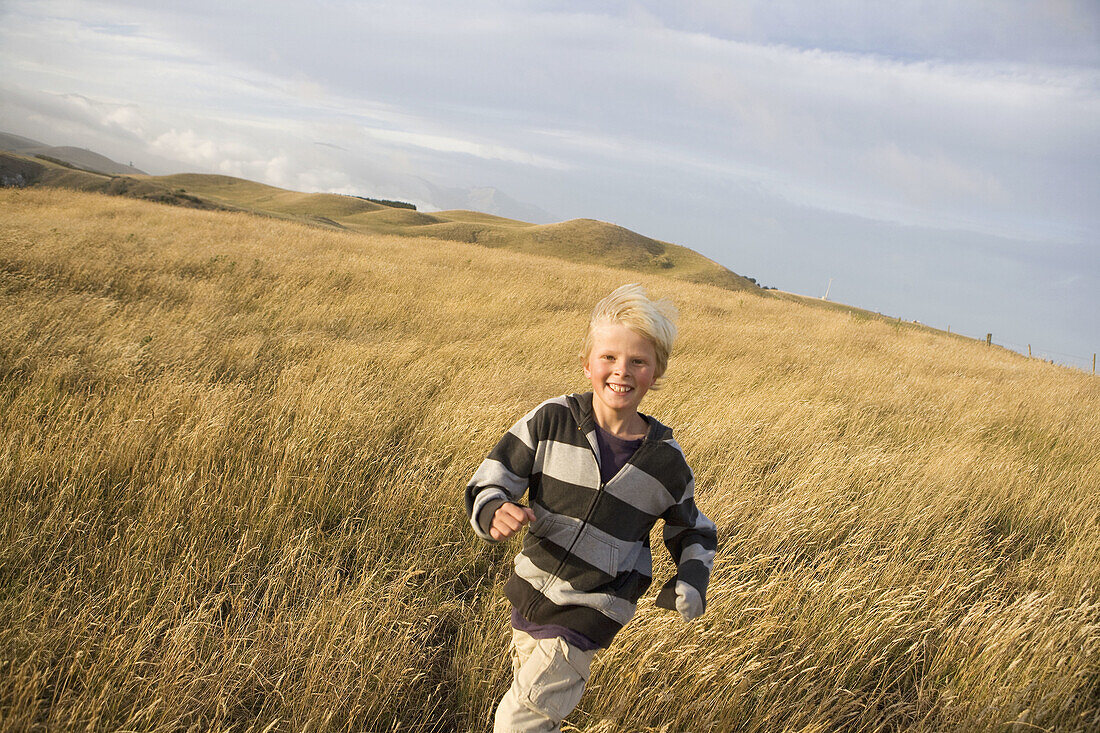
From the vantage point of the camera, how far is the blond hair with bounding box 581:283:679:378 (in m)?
1.83

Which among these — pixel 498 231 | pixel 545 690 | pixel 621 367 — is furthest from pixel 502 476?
pixel 498 231

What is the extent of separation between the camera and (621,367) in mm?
1825

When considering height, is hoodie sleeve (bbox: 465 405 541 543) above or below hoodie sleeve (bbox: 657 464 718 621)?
above

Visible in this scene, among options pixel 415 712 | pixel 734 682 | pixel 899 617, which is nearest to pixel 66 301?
pixel 415 712

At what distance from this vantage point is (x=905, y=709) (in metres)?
2.52

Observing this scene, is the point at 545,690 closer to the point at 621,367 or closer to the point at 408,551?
the point at 621,367

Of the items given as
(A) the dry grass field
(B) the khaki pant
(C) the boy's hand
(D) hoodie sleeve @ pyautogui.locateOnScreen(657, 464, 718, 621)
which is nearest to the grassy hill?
(A) the dry grass field

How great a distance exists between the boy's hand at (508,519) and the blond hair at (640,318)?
0.62 m

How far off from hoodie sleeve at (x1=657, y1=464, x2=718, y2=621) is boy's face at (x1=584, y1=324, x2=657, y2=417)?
13.9 inches

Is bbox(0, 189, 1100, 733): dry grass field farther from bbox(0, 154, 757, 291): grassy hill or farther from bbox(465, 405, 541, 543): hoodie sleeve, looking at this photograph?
bbox(0, 154, 757, 291): grassy hill

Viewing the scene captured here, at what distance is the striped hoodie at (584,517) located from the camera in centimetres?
173

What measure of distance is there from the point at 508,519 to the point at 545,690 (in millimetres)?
517

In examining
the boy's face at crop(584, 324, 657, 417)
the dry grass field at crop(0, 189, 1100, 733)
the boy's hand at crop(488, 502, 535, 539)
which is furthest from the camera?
the dry grass field at crop(0, 189, 1100, 733)

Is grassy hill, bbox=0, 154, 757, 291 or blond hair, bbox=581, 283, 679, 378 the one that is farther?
grassy hill, bbox=0, 154, 757, 291
